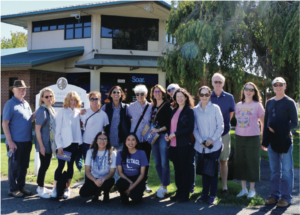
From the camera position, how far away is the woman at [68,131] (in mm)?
4746

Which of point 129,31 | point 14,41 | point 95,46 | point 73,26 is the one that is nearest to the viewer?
point 95,46

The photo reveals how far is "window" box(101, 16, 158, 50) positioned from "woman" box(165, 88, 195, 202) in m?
14.3

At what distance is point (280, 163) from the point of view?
15.0 feet

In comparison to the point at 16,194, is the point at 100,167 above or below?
above

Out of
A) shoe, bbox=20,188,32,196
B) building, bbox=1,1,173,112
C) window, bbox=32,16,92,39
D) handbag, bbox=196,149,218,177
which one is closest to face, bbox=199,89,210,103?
handbag, bbox=196,149,218,177

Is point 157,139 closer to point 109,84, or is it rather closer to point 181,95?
point 181,95

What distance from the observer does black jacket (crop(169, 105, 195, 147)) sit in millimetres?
4516

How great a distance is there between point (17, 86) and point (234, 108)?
3.95 meters

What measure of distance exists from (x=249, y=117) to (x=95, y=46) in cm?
1460

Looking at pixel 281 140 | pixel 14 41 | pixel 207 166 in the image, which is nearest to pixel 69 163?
pixel 207 166

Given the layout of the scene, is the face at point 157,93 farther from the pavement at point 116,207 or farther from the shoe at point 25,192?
the shoe at point 25,192

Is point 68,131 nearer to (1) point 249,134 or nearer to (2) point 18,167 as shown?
(2) point 18,167

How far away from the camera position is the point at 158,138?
4984 mm

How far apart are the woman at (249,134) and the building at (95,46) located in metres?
12.2
